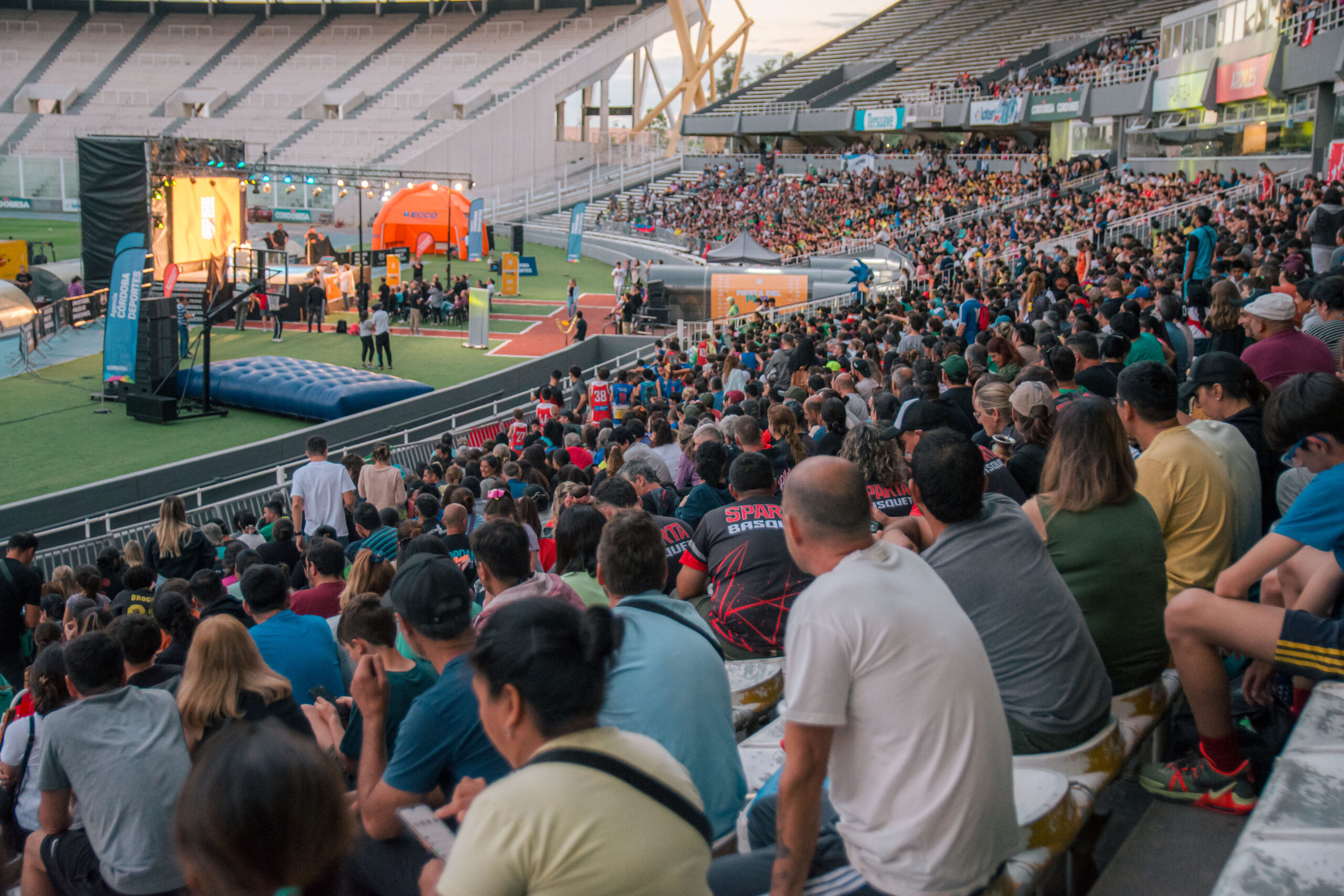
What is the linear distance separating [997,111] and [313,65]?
3935 cm

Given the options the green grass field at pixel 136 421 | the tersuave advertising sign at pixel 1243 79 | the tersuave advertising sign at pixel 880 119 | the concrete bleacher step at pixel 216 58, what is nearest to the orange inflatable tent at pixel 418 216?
the green grass field at pixel 136 421

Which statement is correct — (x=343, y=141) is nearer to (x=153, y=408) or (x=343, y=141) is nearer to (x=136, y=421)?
(x=136, y=421)

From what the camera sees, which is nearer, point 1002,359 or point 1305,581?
point 1305,581

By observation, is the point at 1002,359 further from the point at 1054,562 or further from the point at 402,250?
the point at 402,250

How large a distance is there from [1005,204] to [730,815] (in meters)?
32.9

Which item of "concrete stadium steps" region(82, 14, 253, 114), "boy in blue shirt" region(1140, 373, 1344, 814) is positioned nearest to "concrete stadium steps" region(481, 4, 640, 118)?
"concrete stadium steps" region(82, 14, 253, 114)

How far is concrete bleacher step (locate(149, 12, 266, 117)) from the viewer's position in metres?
58.9

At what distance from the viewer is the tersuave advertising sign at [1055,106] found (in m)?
34.6

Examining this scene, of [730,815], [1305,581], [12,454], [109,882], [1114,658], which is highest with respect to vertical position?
[1305,581]

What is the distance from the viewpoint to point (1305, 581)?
372 cm

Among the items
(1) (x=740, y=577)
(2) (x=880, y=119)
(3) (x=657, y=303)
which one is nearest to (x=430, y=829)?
(1) (x=740, y=577)

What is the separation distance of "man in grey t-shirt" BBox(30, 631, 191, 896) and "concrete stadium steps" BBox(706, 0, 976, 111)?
2218 inches

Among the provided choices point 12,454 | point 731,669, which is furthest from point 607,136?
point 731,669

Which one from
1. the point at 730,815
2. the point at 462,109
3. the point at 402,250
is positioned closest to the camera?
the point at 730,815
